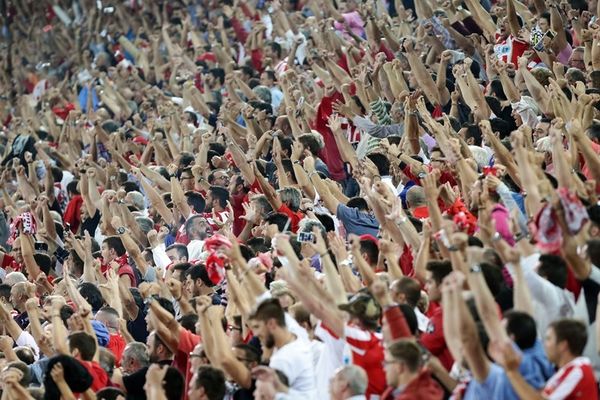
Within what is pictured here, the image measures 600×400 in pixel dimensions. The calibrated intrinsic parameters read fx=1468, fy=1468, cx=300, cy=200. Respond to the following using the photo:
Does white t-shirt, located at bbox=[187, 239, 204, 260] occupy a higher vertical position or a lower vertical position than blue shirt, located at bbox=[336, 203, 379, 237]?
lower

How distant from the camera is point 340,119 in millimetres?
13422

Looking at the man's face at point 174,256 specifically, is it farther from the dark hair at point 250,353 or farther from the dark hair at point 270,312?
the dark hair at point 270,312

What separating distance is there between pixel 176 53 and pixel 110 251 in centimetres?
775

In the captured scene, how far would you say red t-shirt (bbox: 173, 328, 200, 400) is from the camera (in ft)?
26.8

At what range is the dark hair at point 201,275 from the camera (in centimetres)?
950

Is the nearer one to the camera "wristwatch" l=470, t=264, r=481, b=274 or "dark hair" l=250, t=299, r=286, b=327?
"wristwatch" l=470, t=264, r=481, b=274

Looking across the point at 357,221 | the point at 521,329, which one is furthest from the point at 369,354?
the point at 357,221

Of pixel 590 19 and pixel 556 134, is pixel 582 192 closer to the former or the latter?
pixel 556 134

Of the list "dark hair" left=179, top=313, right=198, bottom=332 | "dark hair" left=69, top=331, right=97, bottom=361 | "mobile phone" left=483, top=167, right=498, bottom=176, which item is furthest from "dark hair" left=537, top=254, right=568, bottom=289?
"dark hair" left=69, top=331, right=97, bottom=361

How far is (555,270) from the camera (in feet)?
22.9

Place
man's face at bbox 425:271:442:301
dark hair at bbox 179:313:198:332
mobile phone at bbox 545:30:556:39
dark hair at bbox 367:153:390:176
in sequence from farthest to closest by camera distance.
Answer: mobile phone at bbox 545:30:556:39, dark hair at bbox 367:153:390:176, dark hair at bbox 179:313:198:332, man's face at bbox 425:271:442:301

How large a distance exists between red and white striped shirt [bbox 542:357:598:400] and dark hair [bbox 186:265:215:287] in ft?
12.0

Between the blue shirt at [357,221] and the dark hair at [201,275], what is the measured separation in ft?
3.99

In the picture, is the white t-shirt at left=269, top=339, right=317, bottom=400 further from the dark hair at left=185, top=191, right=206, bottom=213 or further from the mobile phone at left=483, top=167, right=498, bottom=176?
the dark hair at left=185, top=191, right=206, bottom=213
